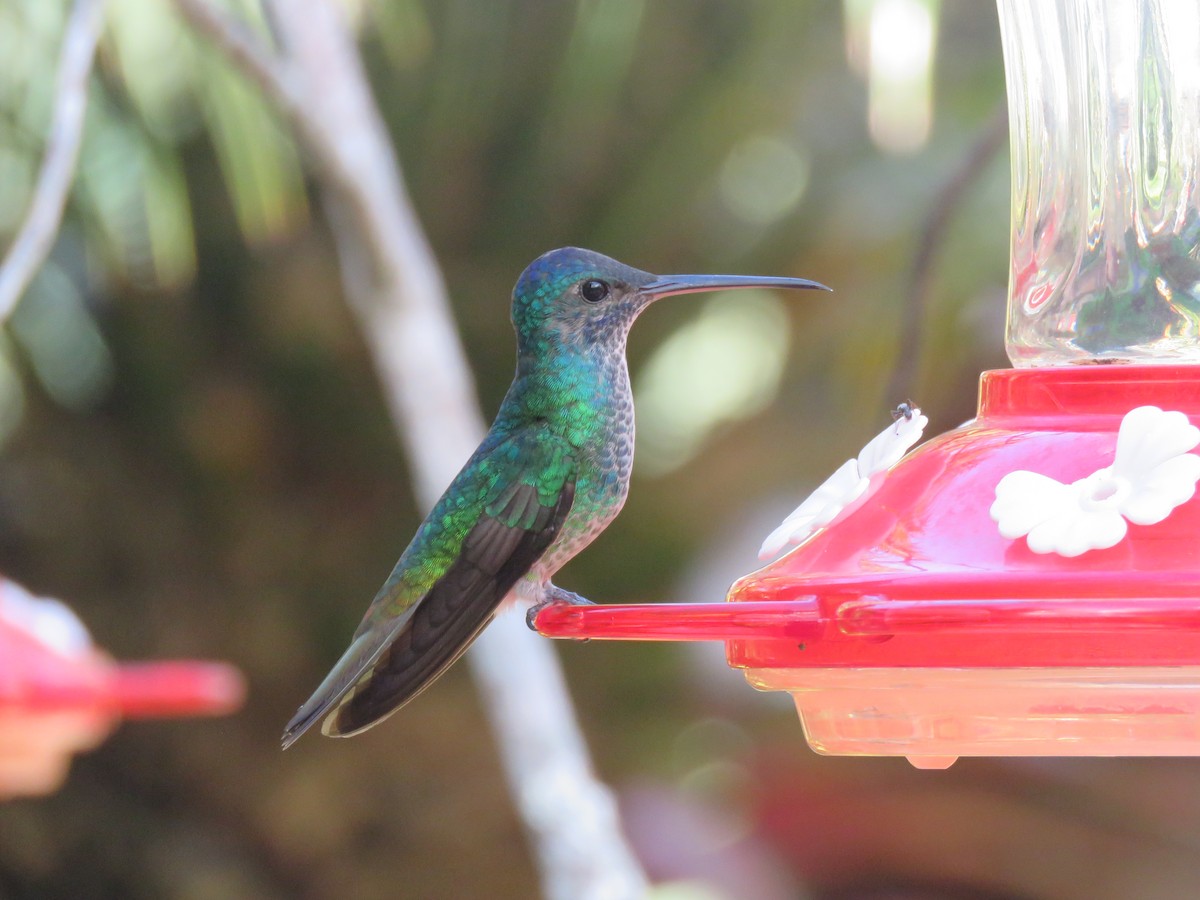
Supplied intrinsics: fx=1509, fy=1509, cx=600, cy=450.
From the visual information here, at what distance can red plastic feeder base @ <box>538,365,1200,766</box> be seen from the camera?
4.30 ft

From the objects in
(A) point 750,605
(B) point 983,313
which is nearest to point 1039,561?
(A) point 750,605

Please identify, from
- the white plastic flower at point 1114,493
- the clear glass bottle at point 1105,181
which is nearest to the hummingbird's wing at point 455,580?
the clear glass bottle at point 1105,181

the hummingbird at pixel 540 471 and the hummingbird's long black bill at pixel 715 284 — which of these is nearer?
the hummingbird's long black bill at pixel 715 284

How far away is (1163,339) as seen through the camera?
6.48 ft

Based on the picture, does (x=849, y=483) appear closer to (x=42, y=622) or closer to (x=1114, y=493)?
(x=1114, y=493)

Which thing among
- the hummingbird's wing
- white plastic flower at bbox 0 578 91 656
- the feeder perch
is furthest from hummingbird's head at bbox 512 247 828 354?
white plastic flower at bbox 0 578 91 656

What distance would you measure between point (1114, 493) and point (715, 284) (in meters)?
0.74

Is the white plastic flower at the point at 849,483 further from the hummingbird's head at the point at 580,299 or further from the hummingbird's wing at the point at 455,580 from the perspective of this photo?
the hummingbird's head at the point at 580,299

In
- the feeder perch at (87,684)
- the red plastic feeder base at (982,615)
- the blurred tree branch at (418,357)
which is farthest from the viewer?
the blurred tree branch at (418,357)

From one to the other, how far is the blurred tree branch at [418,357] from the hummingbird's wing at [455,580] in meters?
2.18

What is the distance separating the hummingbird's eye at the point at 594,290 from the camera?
7.90 ft

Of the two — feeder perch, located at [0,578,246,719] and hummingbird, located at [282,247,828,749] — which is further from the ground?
hummingbird, located at [282,247,828,749]

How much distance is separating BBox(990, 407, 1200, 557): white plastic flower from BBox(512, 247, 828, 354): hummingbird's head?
39.6 inches

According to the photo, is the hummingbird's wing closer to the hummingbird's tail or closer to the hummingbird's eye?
the hummingbird's tail
